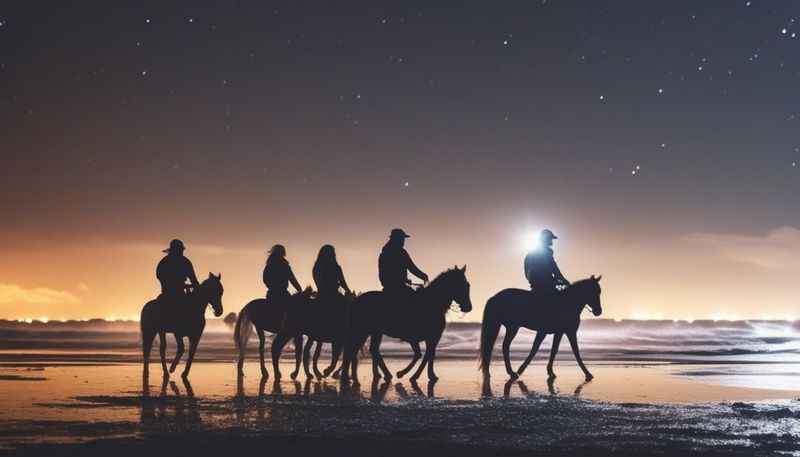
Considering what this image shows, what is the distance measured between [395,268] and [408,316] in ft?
2.71

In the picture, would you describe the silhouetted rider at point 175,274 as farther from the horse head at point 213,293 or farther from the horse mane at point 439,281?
the horse mane at point 439,281

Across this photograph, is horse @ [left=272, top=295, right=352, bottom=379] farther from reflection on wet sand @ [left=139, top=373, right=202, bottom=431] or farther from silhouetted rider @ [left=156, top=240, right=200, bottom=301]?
reflection on wet sand @ [left=139, top=373, right=202, bottom=431]

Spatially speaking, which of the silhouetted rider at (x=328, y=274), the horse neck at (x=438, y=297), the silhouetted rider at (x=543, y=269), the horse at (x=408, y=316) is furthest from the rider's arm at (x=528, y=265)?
the silhouetted rider at (x=328, y=274)

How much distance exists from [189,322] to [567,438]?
31.3 ft

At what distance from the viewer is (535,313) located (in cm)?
1722

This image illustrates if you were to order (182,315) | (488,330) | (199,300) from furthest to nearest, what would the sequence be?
(488,330) → (199,300) → (182,315)

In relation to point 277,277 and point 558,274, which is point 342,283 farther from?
point 558,274

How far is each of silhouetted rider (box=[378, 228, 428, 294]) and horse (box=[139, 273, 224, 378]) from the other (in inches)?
119

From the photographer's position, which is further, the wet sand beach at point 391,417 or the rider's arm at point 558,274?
the rider's arm at point 558,274

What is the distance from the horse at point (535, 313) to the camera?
17.1 metres

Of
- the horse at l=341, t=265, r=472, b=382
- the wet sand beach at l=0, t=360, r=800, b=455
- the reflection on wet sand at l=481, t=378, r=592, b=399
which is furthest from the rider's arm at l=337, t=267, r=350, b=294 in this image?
the reflection on wet sand at l=481, t=378, r=592, b=399

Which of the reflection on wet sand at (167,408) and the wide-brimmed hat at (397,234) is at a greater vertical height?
the wide-brimmed hat at (397,234)

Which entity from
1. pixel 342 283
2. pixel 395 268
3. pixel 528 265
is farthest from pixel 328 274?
pixel 528 265

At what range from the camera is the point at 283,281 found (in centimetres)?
1712
